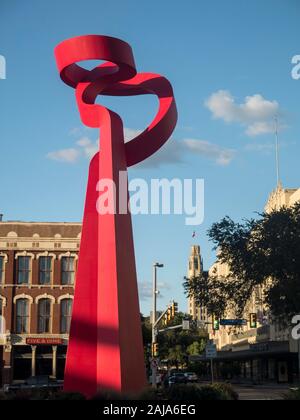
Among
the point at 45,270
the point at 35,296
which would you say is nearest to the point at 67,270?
the point at 45,270

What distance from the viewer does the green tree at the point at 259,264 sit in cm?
2983

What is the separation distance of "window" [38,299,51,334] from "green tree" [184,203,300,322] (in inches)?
771

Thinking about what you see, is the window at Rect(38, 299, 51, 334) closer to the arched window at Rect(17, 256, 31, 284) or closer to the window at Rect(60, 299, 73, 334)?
the window at Rect(60, 299, 73, 334)

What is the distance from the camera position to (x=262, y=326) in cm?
6900

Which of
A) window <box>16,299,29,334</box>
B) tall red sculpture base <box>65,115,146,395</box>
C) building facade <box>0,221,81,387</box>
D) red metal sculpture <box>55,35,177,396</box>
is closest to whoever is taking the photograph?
tall red sculpture base <box>65,115,146,395</box>

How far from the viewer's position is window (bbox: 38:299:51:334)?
5103cm

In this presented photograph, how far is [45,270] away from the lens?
5197 centimetres

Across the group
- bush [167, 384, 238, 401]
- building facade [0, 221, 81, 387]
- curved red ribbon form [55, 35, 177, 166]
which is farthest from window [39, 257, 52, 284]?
bush [167, 384, 238, 401]

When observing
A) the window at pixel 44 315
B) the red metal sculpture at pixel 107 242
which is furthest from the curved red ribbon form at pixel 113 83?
the window at pixel 44 315

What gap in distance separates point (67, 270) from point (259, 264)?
2424 cm

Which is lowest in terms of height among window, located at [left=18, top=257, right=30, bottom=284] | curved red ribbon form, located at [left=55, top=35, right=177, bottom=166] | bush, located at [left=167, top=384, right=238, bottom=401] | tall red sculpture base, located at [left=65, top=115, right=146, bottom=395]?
bush, located at [left=167, top=384, right=238, bottom=401]

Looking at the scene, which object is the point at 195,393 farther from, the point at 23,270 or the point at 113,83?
the point at 23,270
